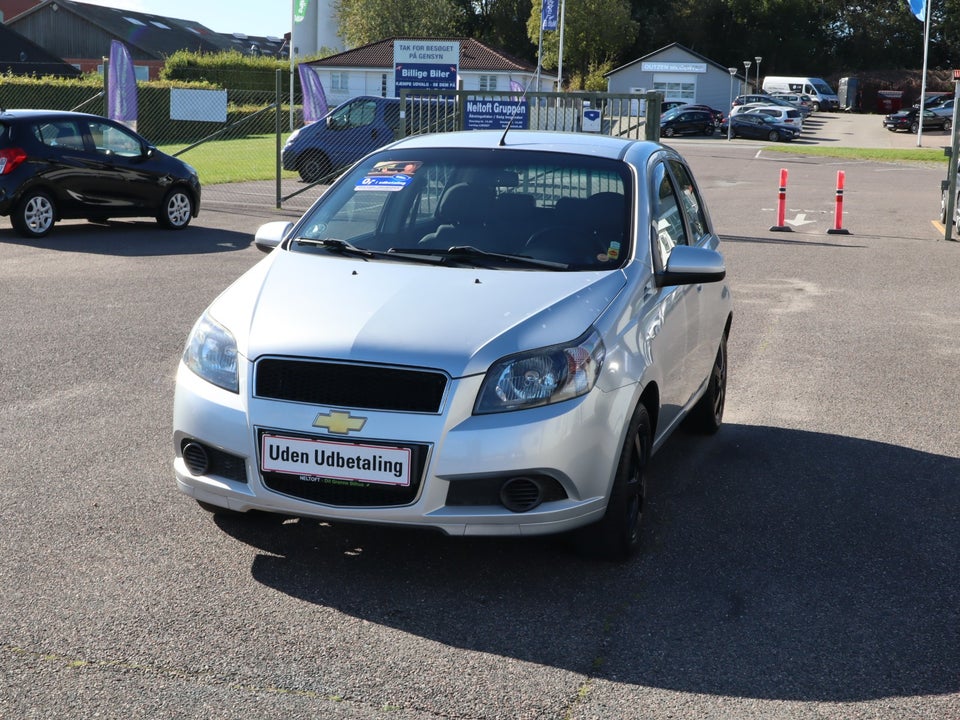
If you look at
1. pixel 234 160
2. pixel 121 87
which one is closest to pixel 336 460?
pixel 121 87

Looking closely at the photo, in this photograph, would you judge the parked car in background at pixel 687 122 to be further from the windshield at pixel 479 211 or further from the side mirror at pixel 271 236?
the side mirror at pixel 271 236

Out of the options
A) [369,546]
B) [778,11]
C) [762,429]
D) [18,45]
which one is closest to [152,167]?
[762,429]

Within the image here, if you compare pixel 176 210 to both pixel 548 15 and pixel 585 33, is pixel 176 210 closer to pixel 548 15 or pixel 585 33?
pixel 548 15

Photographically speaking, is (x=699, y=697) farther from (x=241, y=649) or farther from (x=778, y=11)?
(x=778, y=11)

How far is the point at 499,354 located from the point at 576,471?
0.49m

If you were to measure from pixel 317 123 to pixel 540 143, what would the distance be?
65.2 ft

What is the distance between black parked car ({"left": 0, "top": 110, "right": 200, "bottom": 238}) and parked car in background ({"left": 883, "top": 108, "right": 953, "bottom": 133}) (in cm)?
5094

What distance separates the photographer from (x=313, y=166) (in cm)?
2533

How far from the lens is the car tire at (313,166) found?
25.1 meters

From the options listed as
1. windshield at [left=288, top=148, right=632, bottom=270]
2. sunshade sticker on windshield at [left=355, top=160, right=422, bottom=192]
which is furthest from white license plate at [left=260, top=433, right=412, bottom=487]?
sunshade sticker on windshield at [left=355, top=160, right=422, bottom=192]

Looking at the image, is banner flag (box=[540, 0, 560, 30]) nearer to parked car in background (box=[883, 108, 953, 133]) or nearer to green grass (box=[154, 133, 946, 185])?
green grass (box=[154, 133, 946, 185])

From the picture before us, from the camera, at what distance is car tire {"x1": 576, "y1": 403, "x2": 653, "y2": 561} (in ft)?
14.9

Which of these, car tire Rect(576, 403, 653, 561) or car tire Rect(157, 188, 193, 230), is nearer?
car tire Rect(576, 403, 653, 561)

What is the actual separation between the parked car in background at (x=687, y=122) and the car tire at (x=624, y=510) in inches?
2212
